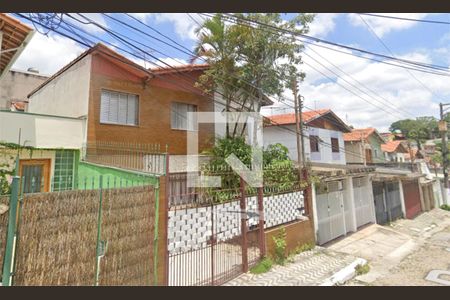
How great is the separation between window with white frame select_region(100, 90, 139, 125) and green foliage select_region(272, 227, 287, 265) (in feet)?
22.1

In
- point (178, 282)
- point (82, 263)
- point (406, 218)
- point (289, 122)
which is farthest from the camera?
point (289, 122)

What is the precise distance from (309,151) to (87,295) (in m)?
17.4

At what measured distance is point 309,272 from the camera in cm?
617

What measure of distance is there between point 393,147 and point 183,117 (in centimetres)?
2937

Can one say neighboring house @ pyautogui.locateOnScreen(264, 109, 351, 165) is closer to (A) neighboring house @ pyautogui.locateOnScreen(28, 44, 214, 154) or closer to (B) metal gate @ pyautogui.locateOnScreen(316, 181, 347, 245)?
(B) metal gate @ pyautogui.locateOnScreen(316, 181, 347, 245)

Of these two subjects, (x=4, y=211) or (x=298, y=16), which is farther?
(x=298, y=16)

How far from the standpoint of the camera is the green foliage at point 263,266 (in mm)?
5957

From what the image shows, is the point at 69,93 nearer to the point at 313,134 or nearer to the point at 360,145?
the point at 313,134

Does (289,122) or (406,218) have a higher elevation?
(289,122)

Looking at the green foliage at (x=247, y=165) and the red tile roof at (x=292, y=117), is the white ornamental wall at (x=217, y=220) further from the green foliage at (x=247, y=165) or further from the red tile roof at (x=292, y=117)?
the red tile roof at (x=292, y=117)

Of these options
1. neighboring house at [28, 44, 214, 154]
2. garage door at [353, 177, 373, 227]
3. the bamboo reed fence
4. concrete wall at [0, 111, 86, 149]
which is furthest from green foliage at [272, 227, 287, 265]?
concrete wall at [0, 111, 86, 149]

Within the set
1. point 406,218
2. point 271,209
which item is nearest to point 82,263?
point 271,209

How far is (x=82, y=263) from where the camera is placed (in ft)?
11.6

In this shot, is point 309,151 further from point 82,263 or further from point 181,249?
point 82,263
